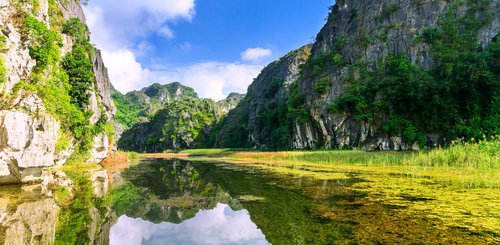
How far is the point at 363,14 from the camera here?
47.8m

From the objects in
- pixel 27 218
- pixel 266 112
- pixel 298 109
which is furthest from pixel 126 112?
pixel 27 218

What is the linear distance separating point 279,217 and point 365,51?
4275 cm

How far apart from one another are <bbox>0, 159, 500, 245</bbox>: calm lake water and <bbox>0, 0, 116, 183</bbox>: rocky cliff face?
226 centimetres

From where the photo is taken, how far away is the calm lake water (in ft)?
17.7

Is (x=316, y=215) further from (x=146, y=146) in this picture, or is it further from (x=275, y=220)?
(x=146, y=146)

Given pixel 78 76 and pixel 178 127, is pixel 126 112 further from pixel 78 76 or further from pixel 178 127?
pixel 78 76

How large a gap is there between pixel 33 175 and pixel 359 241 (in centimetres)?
1445

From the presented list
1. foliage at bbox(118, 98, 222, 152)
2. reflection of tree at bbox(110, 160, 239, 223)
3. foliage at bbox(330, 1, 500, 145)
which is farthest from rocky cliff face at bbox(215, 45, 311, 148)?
reflection of tree at bbox(110, 160, 239, 223)

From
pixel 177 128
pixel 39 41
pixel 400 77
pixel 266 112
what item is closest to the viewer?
pixel 39 41

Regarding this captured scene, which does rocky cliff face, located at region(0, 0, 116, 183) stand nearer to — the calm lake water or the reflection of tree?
the calm lake water

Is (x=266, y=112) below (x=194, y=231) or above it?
above

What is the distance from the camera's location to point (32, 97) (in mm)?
15422

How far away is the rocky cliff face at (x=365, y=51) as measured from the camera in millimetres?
38094

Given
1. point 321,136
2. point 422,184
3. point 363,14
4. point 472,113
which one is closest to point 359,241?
point 422,184
